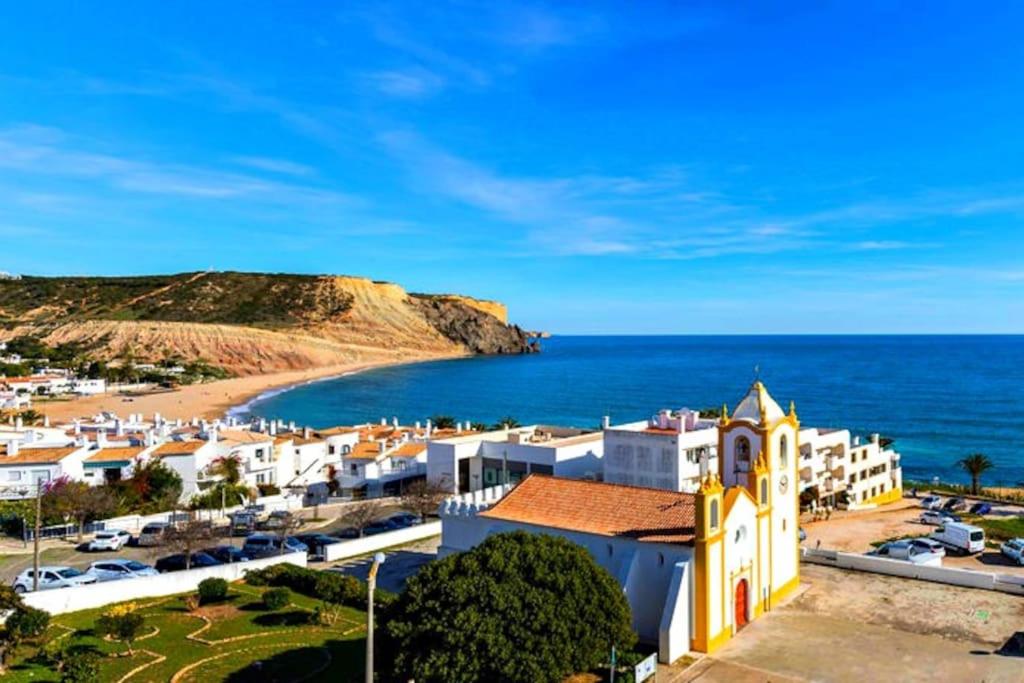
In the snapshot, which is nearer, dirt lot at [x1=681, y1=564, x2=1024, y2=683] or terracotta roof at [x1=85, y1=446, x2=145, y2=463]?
dirt lot at [x1=681, y1=564, x2=1024, y2=683]

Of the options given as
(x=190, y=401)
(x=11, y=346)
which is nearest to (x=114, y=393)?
(x=190, y=401)

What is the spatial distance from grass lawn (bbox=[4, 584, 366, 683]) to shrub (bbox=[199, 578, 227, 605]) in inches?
11.6

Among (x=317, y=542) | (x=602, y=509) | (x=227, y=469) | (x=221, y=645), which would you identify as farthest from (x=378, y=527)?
(x=602, y=509)

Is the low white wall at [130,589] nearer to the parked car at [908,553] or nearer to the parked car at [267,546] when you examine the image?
the parked car at [267,546]

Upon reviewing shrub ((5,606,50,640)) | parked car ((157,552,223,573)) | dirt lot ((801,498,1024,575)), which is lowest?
dirt lot ((801,498,1024,575))

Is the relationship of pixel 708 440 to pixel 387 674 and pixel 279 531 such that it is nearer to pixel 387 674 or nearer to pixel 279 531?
pixel 279 531

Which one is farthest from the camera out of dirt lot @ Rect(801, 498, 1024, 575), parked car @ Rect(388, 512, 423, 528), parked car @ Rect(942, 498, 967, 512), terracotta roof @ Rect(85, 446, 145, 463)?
parked car @ Rect(942, 498, 967, 512)

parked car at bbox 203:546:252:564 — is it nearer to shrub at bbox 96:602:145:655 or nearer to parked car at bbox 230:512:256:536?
parked car at bbox 230:512:256:536

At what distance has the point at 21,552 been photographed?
37031 millimetres

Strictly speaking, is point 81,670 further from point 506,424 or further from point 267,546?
point 506,424

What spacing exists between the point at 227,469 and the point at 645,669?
119ft

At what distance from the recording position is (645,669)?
72.4 feet

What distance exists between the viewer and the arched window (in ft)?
95.9

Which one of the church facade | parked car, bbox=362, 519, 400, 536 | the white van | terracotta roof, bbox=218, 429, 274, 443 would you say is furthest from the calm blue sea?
the church facade
